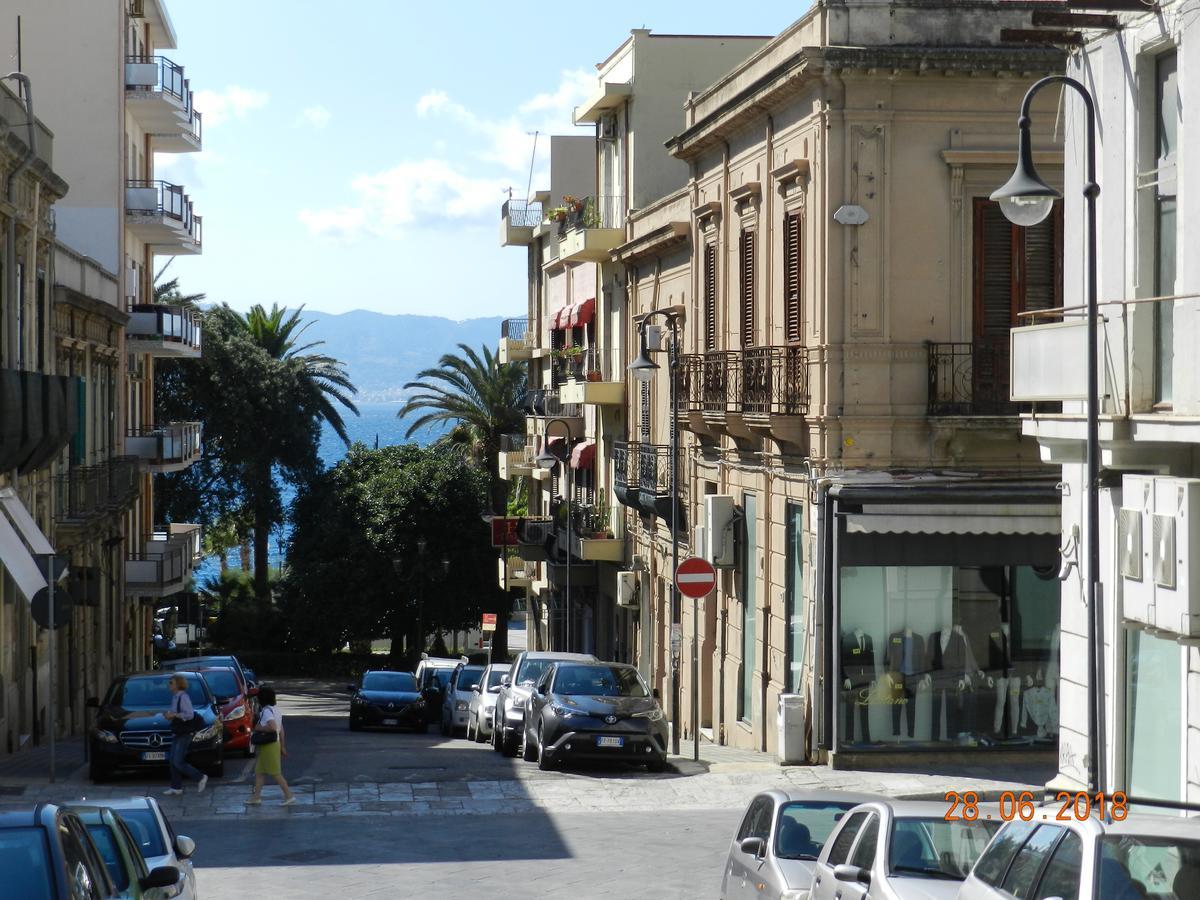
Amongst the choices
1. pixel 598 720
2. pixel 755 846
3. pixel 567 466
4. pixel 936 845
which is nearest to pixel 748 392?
pixel 598 720

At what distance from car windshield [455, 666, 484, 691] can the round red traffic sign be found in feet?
43.9

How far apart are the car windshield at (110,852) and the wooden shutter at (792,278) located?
14.6m

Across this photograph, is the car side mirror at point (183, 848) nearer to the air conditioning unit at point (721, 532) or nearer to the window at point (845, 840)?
the window at point (845, 840)

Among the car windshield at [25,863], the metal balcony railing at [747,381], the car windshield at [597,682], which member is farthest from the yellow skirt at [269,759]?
the car windshield at [25,863]

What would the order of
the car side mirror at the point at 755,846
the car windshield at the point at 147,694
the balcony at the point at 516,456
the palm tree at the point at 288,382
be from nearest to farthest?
the car side mirror at the point at 755,846, the car windshield at the point at 147,694, the balcony at the point at 516,456, the palm tree at the point at 288,382

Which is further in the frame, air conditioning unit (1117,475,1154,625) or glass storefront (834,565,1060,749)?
glass storefront (834,565,1060,749)

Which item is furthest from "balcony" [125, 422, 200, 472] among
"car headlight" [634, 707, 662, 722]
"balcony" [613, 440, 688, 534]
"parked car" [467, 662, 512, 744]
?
"car headlight" [634, 707, 662, 722]

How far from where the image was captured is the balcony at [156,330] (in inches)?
1748

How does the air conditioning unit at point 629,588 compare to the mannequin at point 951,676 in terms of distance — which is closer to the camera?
the mannequin at point 951,676

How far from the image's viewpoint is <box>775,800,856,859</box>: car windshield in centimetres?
1245

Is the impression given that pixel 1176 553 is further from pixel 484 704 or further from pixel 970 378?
pixel 484 704

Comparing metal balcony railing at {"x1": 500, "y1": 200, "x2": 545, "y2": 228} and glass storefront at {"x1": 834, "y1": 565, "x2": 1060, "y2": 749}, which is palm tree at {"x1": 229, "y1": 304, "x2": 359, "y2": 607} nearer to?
metal balcony railing at {"x1": 500, "y1": 200, "x2": 545, "y2": 228}

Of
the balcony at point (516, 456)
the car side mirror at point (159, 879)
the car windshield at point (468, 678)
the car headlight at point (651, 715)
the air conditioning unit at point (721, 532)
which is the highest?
the balcony at point (516, 456)

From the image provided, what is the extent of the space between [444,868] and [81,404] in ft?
Result: 69.4
